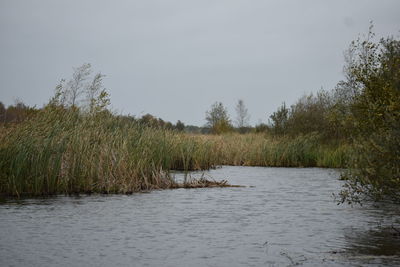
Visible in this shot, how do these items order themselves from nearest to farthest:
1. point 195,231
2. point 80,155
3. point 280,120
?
point 195,231 < point 80,155 < point 280,120

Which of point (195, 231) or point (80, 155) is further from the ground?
point (80, 155)

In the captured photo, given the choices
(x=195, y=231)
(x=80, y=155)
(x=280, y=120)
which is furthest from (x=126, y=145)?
(x=280, y=120)

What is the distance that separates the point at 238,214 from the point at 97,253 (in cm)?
458

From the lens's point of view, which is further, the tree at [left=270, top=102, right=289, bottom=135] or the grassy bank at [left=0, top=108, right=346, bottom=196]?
the tree at [left=270, top=102, right=289, bottom=135]

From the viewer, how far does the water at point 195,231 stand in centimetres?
738

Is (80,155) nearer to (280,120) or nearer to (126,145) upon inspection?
(126,145)

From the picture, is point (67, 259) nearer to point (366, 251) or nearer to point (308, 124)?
point (366, 251)

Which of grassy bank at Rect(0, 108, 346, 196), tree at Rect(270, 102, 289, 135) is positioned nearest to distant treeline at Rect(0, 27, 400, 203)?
grassy bank at Rect(0, 108, 346, 196)

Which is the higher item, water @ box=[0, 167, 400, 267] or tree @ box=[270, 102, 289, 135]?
tree @ box=[270, 102, 289, 135]

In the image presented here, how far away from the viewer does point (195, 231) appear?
9.48 m

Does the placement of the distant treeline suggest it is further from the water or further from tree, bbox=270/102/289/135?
tree, bbox=270/102/289/135

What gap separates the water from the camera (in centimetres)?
738

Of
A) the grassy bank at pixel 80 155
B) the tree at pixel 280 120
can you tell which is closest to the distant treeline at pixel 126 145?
the grassy bank at pixel 80 155

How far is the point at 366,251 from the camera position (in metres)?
7.78
